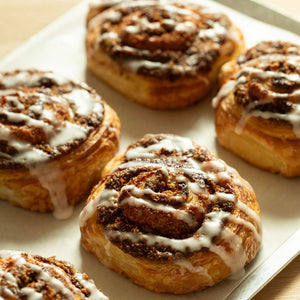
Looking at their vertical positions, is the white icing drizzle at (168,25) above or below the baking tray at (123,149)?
above

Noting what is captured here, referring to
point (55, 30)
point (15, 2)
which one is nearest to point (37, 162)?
point (55, 30)

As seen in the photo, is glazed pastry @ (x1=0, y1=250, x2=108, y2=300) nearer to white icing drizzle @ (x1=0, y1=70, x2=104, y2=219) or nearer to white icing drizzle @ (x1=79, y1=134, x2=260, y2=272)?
white icing drizzle @ (x1=79, y1=134, x2=260, y2=272)

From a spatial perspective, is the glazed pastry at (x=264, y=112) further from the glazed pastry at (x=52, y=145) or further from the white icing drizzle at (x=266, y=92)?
the glazed pastry at (x=52, y=145)

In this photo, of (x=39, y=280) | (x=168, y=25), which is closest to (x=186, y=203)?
(x=39, y=280)

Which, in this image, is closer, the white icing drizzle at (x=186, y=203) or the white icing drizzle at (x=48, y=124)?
the white icing drizzle at (x=186, y=203)

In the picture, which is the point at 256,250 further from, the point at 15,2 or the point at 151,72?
the point at 15,2

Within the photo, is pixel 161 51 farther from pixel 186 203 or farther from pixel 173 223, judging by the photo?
pixel 173 223

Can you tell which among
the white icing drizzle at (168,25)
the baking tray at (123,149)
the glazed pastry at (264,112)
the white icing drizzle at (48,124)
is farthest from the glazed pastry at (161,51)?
the white icing drizzle at (48,124)
